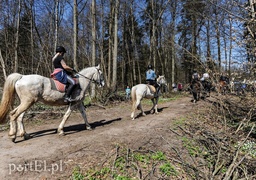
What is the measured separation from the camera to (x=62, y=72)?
5789 millimetres

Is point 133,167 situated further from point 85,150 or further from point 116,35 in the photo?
point 116,35

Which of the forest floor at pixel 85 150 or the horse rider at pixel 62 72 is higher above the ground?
the horse rider at pixel 62 72

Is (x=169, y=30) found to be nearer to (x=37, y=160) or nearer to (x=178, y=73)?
(x=178, y=73)

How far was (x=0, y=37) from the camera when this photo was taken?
17797 millimetres

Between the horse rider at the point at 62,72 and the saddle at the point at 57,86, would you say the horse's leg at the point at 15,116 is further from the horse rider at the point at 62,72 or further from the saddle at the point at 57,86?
the horse rider at the point at 62,72

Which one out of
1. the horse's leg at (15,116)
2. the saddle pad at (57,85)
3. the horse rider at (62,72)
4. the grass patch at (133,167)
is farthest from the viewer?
the horse rider at (62,72)

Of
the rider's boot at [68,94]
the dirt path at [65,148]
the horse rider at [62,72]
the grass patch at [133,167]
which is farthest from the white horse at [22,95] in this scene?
the grass patch at [133,167]

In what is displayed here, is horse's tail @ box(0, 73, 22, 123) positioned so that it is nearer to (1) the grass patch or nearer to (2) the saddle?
(2) the saddle

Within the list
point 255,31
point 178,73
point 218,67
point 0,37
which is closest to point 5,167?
point 218,67

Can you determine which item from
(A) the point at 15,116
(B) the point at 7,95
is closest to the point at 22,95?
(B) the point at 7,95

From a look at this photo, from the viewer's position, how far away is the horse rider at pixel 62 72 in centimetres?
575

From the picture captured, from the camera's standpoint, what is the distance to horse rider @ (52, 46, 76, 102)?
575 centimetres

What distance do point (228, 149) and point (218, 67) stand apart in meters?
3.15

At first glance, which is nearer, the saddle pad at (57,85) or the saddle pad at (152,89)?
the saddle pad at (57,85)
